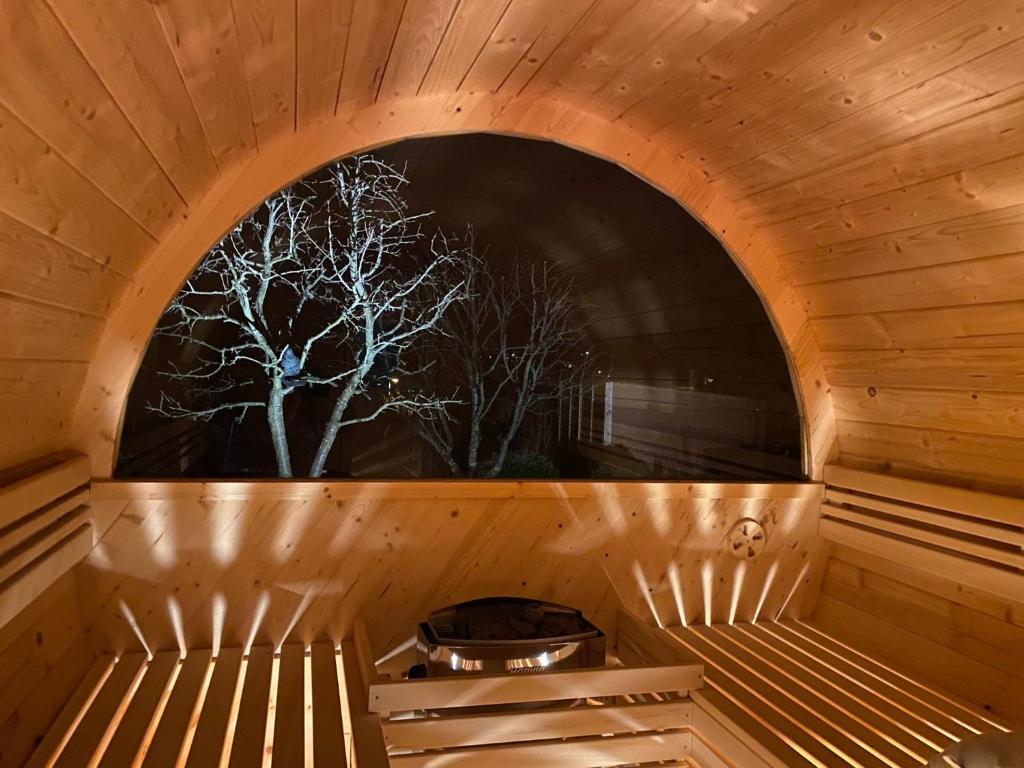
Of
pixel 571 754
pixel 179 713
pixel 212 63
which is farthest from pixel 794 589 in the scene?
pixel 212 63

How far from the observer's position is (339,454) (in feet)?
7.96

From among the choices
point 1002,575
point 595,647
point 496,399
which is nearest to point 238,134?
point 496,399

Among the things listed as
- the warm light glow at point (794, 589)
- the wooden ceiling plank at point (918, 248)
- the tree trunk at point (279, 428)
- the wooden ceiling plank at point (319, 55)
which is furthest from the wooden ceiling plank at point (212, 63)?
the warm light glow at point (794, 589)

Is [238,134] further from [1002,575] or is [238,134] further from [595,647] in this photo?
[1002,575]

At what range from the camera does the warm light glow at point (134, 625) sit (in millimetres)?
2217

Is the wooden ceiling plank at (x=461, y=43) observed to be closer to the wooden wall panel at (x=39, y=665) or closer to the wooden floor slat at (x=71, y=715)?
the wooden wall panel at (x=39, y=665)

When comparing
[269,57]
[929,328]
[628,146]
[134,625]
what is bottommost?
[134,625]

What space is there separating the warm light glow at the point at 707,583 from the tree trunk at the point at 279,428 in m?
1.39

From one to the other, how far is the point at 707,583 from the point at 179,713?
1.66m

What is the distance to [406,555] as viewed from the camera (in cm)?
243

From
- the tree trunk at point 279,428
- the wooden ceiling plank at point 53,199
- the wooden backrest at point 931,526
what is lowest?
the wooden backrest at point 931,526

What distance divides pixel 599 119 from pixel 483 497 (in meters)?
1.20

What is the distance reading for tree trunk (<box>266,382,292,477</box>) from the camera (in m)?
2.37

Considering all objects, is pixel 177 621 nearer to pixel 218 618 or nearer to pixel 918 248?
pixel 218 618
